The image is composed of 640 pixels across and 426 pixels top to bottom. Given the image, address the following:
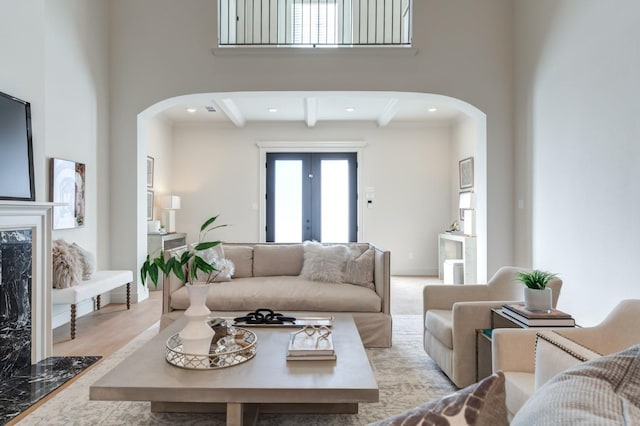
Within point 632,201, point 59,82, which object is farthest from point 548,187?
point 59,82

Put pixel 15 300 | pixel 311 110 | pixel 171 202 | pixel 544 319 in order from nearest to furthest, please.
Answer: pixel 544 319, pixel 15 300, pixel 311 110, pixel 171 202

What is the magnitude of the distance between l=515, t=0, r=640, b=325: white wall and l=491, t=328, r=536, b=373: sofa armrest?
178 centimetres

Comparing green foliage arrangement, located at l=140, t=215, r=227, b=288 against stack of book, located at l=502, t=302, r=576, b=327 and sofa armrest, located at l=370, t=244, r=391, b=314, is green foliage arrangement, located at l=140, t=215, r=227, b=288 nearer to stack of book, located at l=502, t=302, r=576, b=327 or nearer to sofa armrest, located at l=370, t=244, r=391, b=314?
stack of book, located at l=502, t=302, r=576, b=327

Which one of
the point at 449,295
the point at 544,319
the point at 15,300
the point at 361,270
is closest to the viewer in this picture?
the point at 544,319

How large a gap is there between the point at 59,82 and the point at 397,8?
4.76 meters

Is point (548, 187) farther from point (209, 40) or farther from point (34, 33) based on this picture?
point (34, 33)

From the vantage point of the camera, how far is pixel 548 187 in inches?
160

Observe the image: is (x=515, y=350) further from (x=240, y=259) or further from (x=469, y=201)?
(x=469, y=201)

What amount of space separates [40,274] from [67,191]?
1.33m

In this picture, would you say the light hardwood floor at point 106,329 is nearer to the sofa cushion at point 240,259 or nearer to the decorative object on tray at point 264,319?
the sofa cushion at point 240,259

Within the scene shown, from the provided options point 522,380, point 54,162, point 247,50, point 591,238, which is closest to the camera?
point 522,380

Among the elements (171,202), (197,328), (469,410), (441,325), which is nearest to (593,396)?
(469,410)

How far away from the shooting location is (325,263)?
3725 mm

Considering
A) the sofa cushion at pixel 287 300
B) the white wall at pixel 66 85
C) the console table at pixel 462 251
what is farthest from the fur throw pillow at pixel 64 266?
the console table at pixel 462 251
